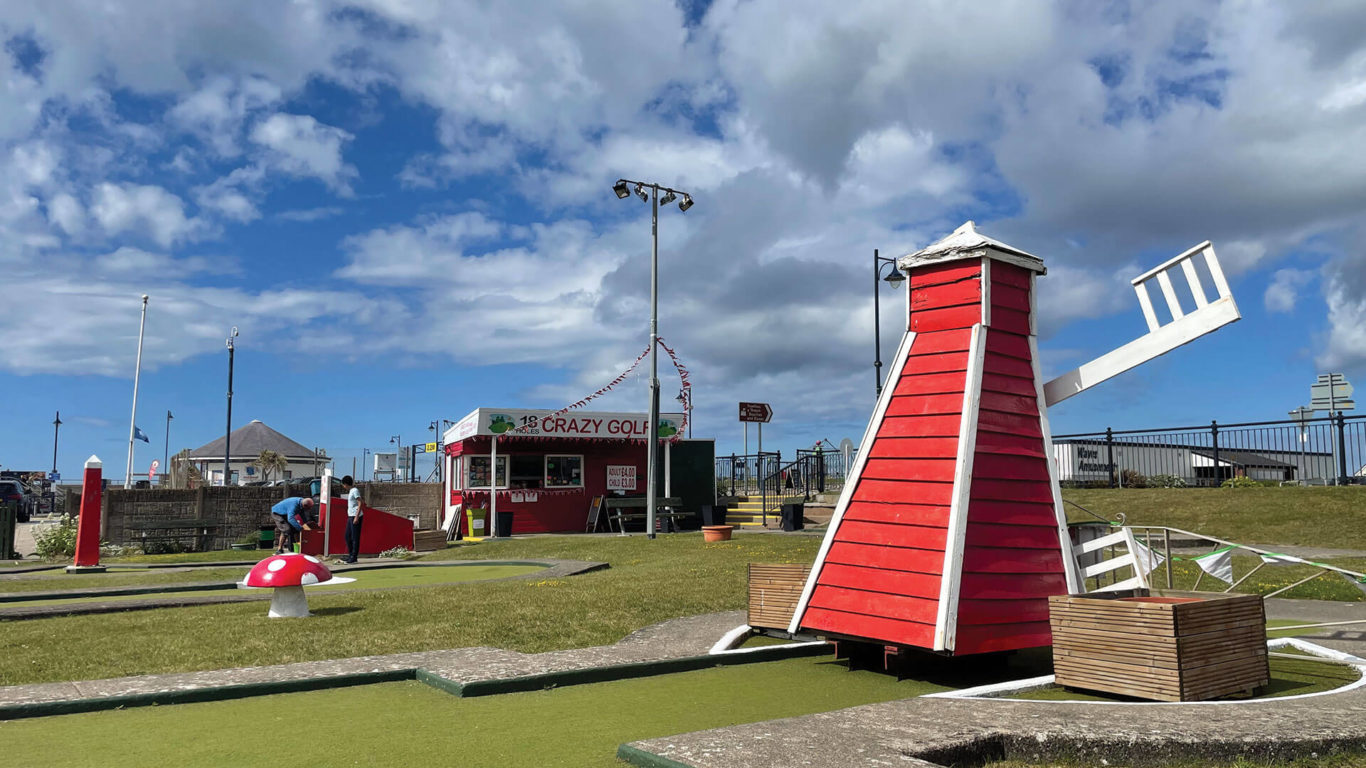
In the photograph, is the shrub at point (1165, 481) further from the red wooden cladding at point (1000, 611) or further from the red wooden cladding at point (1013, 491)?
the red wooden cladding at point (1000, 611)

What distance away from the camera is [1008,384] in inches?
265

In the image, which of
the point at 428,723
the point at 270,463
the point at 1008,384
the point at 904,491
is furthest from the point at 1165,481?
the point at 270,463

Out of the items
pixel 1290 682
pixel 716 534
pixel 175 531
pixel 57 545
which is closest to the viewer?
pixel 1290 682

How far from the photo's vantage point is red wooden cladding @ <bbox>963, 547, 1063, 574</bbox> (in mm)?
6039

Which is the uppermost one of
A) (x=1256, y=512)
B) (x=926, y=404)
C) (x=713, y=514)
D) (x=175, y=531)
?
(x=926, y=404)

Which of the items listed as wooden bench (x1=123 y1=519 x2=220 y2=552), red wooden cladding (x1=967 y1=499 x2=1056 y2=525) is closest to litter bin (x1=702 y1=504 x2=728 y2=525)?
wooden bench (x1=123 y1=519 x2=220 y2=552)

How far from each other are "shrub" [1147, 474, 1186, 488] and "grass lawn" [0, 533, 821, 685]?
1436cm

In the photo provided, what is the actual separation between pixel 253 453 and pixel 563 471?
42.8 metres

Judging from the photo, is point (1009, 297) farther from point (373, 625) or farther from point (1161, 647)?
point (373, 625)

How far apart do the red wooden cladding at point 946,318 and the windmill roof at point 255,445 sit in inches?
2414

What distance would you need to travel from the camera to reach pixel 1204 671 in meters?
5.14

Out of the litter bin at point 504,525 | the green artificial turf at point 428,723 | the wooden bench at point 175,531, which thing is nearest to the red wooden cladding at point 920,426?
the green artificial turf at point 428,723

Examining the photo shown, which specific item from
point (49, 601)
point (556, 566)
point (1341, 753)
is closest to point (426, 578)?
point (556, 566)

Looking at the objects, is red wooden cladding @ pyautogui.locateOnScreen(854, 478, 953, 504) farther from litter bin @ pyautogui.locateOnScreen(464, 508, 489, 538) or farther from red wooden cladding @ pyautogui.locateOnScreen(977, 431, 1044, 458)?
litter bin @ pyautogui.locateOnScreen(464, 508, 489, 538)
